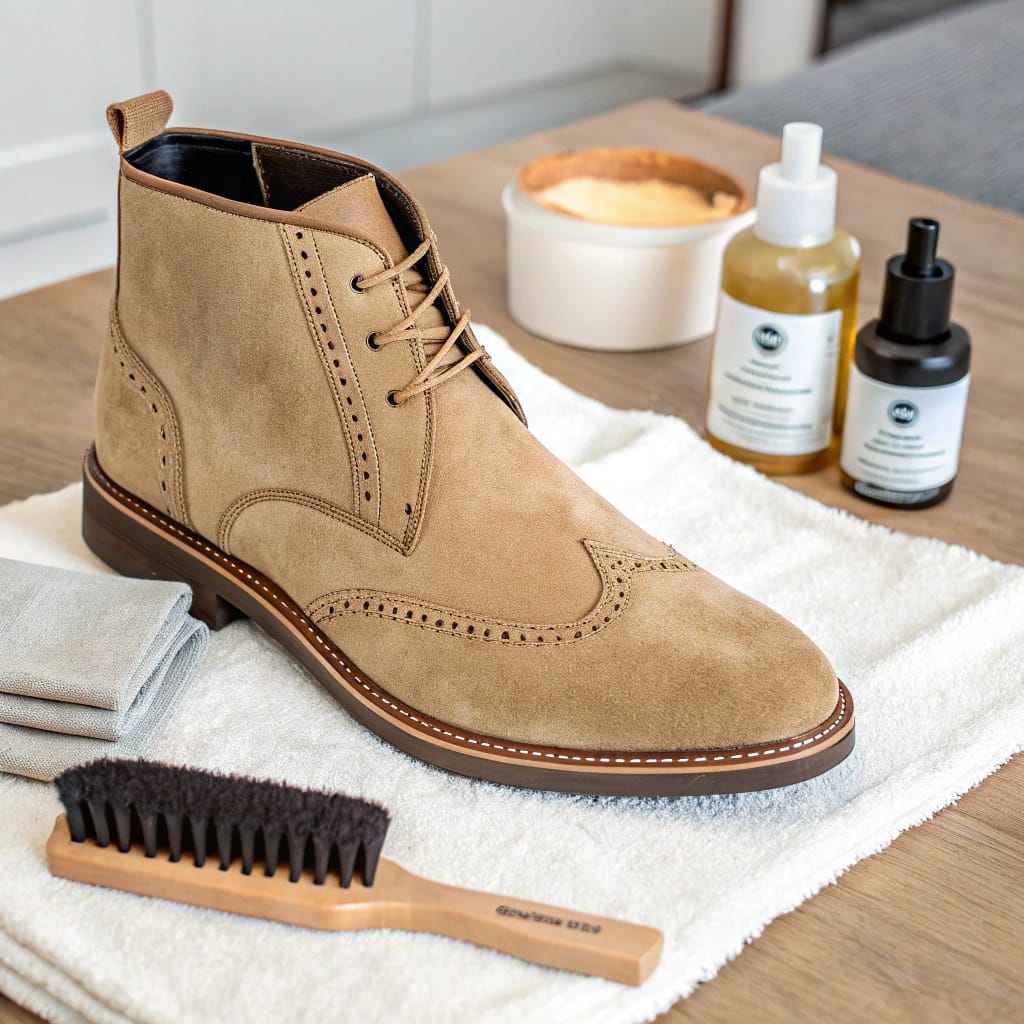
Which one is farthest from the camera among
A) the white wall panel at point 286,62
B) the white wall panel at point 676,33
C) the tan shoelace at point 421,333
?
the white wall panel at point 676,33

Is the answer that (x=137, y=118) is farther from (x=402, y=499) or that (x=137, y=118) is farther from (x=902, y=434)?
(x=902, y=434)

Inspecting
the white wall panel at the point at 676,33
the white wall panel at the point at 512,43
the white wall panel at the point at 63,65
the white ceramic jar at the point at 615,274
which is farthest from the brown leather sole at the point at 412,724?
the white wall panel at the point at 676,33

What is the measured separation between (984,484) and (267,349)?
0.42 m

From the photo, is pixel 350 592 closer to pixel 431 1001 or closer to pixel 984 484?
pixel 431 1001

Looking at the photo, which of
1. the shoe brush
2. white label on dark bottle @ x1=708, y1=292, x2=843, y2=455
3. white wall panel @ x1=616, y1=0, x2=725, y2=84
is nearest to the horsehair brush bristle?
the shoe brush

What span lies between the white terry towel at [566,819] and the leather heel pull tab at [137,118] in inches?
8.0

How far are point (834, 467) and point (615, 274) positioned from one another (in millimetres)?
183

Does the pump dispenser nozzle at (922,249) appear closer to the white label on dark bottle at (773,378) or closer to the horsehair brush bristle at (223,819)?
the white label on dark bottle at (773,378)

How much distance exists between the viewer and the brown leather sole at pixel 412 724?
460 millimetres

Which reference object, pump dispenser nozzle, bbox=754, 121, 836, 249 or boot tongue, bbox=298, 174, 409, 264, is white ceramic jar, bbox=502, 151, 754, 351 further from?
boot tongue, bbox=298, 174, 409, 264

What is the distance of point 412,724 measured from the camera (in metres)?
0.49

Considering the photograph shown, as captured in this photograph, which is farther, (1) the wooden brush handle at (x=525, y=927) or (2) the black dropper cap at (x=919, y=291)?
(2) the black dropper cap at (x=919, y=291)

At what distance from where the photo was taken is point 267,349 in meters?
0.51

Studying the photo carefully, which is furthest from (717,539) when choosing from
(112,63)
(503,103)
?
(503,103)
